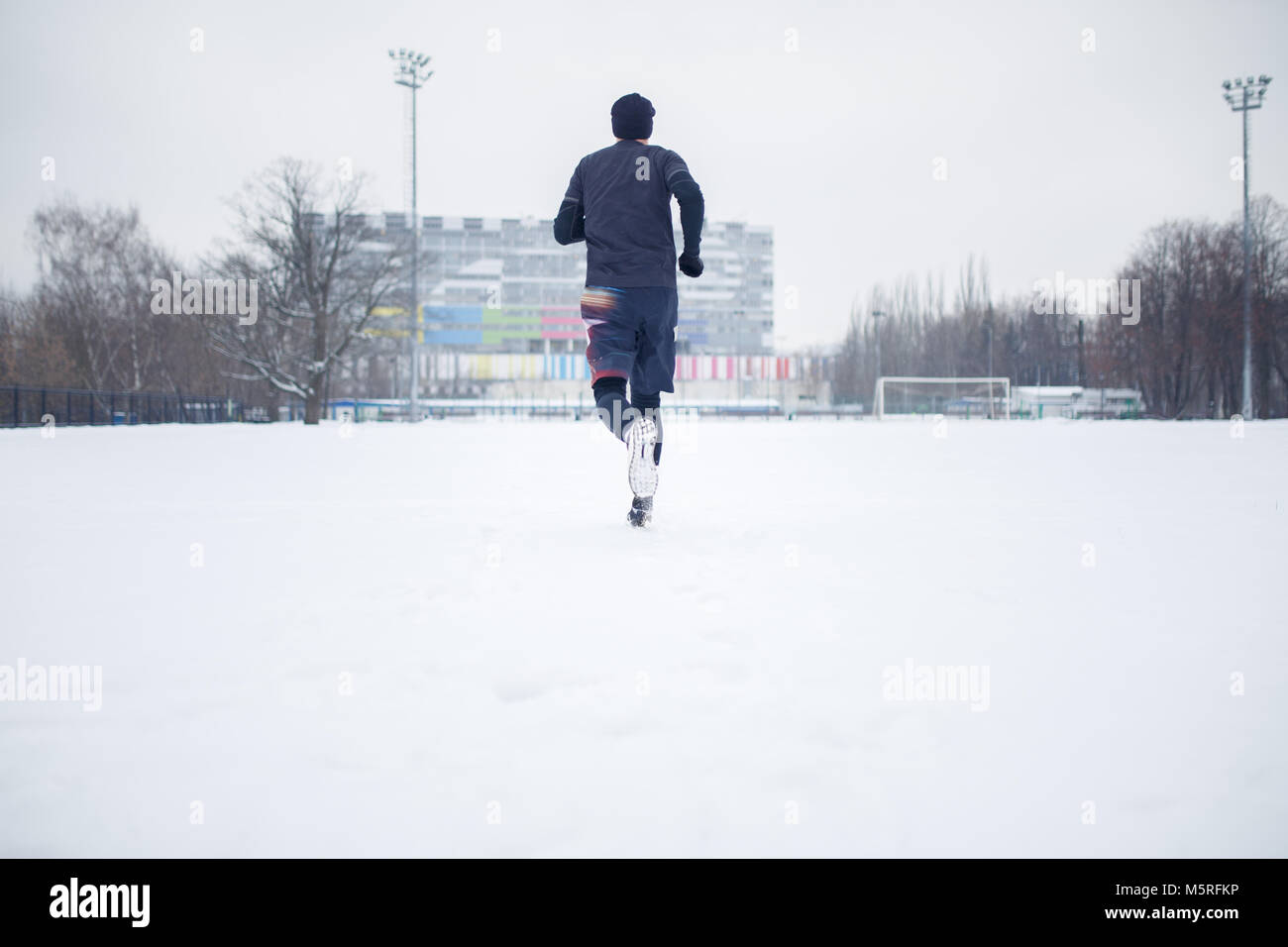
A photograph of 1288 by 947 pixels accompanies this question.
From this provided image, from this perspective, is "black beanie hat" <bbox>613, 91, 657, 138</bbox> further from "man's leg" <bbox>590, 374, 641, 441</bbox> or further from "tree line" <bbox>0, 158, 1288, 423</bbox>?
"tree line" <bbox>0, 158, 1288, 423</bbox>

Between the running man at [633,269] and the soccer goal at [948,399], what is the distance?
40.7 m

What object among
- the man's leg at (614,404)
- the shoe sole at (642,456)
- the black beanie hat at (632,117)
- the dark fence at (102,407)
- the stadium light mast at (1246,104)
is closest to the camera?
the shoe sole at (642,456)

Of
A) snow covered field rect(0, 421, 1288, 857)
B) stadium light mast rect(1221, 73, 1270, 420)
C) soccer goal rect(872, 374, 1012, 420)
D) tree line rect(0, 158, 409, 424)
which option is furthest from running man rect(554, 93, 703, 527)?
soccer goal rect(872, 374, 1012, 420)

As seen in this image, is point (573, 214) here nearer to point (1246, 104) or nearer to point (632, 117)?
point (632, 117)

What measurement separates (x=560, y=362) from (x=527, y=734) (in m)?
82.0

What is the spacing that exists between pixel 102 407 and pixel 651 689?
3318 cm

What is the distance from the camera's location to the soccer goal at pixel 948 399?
4341cm

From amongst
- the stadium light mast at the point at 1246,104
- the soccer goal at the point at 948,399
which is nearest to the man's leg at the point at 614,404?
the stadium light mast at the point at 1246,104

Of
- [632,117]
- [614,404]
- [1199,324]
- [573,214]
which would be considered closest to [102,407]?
[573,214]

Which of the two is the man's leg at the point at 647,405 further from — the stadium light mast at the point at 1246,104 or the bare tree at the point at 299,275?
the stadium light mast at the point at 1246,104

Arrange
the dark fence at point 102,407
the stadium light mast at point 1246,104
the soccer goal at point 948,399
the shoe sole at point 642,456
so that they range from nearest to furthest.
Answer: the shoe sole at point 642,456 < the dark fence at point 102,407 < the stadium light mast at point 1246,104 < the soccer goal at point 948,399

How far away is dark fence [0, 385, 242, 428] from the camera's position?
22953 millimetres

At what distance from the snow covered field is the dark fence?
69.6 feet
